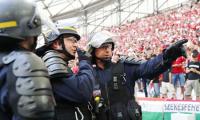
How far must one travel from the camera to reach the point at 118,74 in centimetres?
399

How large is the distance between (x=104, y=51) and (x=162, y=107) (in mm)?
4924

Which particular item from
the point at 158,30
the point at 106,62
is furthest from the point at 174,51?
the point at 158,30

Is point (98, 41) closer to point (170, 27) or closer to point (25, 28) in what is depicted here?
point (25, 28)

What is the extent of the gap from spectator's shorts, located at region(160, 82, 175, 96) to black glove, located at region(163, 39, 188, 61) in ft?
33.3

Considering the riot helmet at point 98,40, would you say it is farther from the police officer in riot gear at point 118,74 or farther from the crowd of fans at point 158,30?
the crowd of fans at point 158,30

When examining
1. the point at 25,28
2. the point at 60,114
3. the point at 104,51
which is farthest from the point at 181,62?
the point at 25,28

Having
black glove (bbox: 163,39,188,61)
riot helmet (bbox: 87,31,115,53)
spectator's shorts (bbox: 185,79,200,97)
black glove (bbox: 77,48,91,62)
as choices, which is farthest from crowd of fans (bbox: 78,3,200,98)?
black glove (bbox: 77,48,91,62)

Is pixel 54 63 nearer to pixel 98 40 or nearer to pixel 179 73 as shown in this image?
pixel 98 40

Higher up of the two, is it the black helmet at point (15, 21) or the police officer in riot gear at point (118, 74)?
the black helmet at point (15, 21)

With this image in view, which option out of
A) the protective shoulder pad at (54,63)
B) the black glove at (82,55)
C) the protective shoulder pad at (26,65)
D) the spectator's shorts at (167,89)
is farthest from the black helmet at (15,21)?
the spectator's shorts at (167,89)

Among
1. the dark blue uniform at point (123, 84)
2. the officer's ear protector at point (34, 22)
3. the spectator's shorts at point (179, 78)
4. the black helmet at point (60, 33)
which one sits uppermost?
the officer's ear protector at point (34, 22)

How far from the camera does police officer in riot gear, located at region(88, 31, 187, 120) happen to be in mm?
3836

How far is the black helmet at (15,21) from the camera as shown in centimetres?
220

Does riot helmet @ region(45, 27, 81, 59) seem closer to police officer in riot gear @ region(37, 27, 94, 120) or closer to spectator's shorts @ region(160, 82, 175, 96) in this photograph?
police officer in riot gear @ region(37, 27, 94, 120)
